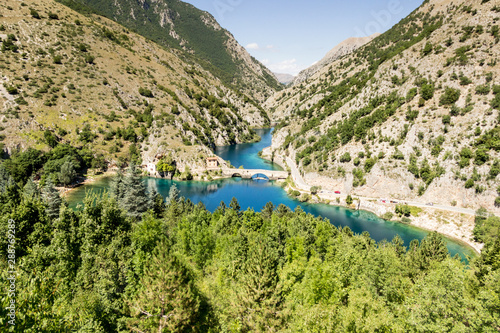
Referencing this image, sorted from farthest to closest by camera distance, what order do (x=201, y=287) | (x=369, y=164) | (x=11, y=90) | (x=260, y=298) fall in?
1. (x=11, y=90)
2. (x=369, y=164)
3. (x=201, y=287)
4. (x=260, y=298)

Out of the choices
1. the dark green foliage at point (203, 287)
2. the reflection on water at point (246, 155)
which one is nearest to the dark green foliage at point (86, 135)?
the reflection on water at point (246, 155)

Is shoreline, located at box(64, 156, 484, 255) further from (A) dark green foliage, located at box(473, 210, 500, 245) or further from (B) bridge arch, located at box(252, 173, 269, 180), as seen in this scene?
(B) bridge arch, located at box(252, 173, 269, 180)

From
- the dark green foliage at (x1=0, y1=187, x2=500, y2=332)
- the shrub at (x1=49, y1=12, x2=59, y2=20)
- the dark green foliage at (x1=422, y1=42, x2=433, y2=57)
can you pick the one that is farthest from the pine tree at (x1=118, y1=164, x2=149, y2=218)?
the shrub at (x1=49, y1=12, x2=59, y2=20)

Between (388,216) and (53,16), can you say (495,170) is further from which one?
(53,16)

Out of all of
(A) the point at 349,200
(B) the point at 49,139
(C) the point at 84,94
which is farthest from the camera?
(C) the point at 84,94

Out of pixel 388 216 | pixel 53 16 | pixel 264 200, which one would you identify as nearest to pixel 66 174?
pixel 264 200
